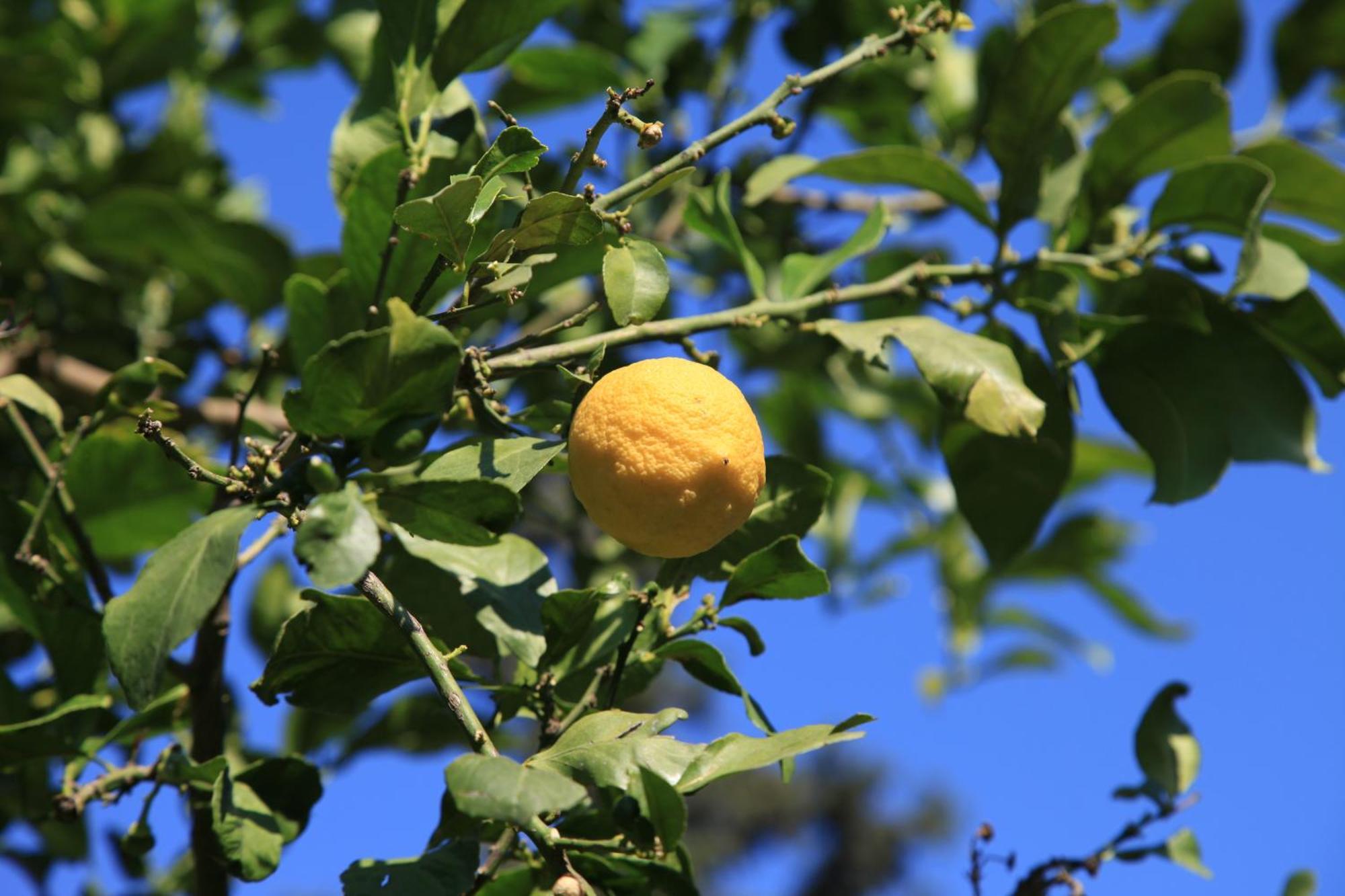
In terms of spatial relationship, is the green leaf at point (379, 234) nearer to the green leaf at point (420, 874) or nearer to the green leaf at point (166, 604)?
the green leaf at point (166, 604)

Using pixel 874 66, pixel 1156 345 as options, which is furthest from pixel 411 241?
pixel 874 66

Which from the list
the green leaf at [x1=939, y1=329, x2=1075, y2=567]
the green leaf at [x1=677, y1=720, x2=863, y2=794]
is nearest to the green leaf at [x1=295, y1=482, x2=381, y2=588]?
the green leaf at [x1=677, y1=720, x2=863, y2=794]

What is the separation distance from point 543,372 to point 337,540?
0.66 m

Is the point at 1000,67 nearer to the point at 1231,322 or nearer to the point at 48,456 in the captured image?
the point at 1231,322

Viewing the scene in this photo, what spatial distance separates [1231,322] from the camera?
1245 mm

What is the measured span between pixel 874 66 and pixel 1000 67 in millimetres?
284

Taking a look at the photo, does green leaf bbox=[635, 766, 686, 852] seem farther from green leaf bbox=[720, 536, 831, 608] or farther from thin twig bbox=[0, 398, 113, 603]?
thin twig bbox=[0, 398, 113, 603]

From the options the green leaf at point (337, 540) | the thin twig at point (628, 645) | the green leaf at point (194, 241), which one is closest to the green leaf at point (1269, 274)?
the thin twig at point (628, 645)

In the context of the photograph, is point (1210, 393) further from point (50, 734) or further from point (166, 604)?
point (50, 734)

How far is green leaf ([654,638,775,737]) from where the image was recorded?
925mm

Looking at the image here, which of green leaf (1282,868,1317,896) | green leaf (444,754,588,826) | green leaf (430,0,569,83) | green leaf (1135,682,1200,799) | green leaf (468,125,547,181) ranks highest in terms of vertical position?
green leaf (430,0,569,83)

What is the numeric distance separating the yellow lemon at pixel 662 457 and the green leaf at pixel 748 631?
0.36ft

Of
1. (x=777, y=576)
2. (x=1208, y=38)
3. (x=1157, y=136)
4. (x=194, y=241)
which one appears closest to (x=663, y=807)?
(x=777, y=576)

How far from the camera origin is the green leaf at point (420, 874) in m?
0.76
